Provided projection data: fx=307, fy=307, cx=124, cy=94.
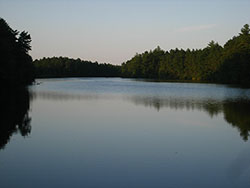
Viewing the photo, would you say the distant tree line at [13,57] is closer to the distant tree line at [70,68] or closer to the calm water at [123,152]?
the calm water at [123,152]

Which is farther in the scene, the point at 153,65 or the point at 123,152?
the point at 153,65

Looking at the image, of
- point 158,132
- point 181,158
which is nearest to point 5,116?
point 158,132

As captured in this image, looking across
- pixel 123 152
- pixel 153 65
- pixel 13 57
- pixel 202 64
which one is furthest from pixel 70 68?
pixel 123 152

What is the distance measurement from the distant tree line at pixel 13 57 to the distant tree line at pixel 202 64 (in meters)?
39.0

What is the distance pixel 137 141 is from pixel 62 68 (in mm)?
133435

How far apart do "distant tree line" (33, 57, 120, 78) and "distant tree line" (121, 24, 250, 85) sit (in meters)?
21.4

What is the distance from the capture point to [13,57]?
41938 mm

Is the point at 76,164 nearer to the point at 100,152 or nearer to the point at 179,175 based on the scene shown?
the point at 100,152

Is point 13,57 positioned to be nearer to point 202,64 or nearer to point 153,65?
point 202,64

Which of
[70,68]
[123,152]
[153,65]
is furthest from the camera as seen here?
[70,68]

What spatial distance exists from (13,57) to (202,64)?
204ft

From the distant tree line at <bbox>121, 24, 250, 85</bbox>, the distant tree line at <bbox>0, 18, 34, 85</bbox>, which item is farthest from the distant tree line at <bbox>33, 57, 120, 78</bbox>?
the distant tree line at <bbox>0, 18, 34, 85</bbox>

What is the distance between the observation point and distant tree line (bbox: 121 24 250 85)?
2375 inches

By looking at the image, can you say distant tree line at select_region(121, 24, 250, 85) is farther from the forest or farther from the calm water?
the calm water
